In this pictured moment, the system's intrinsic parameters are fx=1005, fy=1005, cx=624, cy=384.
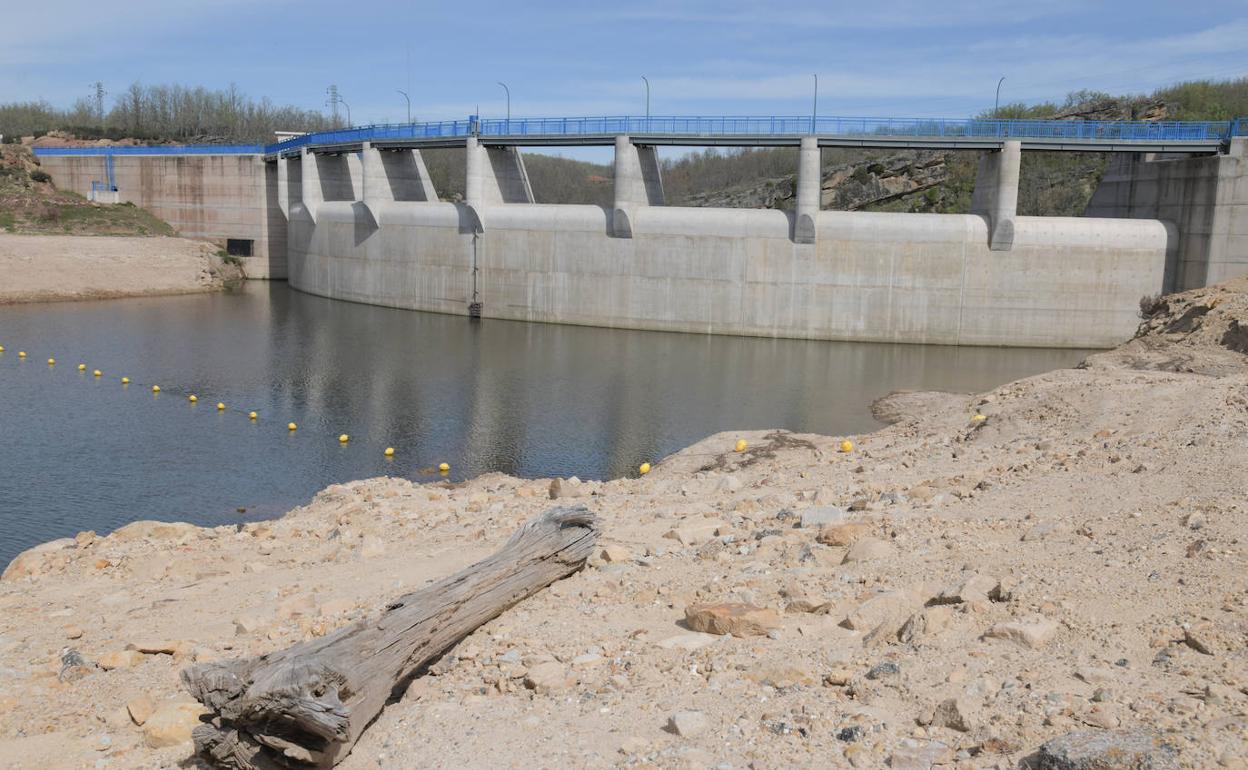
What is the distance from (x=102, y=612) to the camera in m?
10.8

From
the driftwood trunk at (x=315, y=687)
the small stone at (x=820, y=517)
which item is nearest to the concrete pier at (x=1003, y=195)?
the small stone at (x=820, y=517)

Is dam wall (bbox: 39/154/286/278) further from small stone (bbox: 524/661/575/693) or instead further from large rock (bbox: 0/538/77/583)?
small stone (bbox: 524/661/575/693)

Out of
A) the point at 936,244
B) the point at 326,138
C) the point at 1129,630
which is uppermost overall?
the point at 326,138

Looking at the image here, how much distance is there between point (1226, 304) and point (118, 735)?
95.6ft

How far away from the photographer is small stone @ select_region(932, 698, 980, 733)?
6.41 meters

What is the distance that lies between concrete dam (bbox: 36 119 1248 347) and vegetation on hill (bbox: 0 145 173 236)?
64.2 feet

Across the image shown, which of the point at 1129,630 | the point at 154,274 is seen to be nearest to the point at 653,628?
the point at 1129,630

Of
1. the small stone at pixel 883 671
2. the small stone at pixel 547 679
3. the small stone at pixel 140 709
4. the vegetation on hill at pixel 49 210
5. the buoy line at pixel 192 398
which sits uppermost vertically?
the vegetation on hill at pixel 49 210

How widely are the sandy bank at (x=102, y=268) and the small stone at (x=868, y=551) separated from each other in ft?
166

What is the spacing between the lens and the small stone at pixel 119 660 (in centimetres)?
886

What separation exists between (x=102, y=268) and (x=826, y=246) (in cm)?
3792

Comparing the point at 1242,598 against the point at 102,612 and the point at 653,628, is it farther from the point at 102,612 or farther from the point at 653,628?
the point at 102,612

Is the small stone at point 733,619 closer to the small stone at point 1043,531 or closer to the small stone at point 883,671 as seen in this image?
the small stone at point 883,671

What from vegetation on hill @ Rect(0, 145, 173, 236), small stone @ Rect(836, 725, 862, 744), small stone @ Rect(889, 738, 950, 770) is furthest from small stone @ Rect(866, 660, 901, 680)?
vegetation on hill @ Rect(0, 145, 173, 236)
